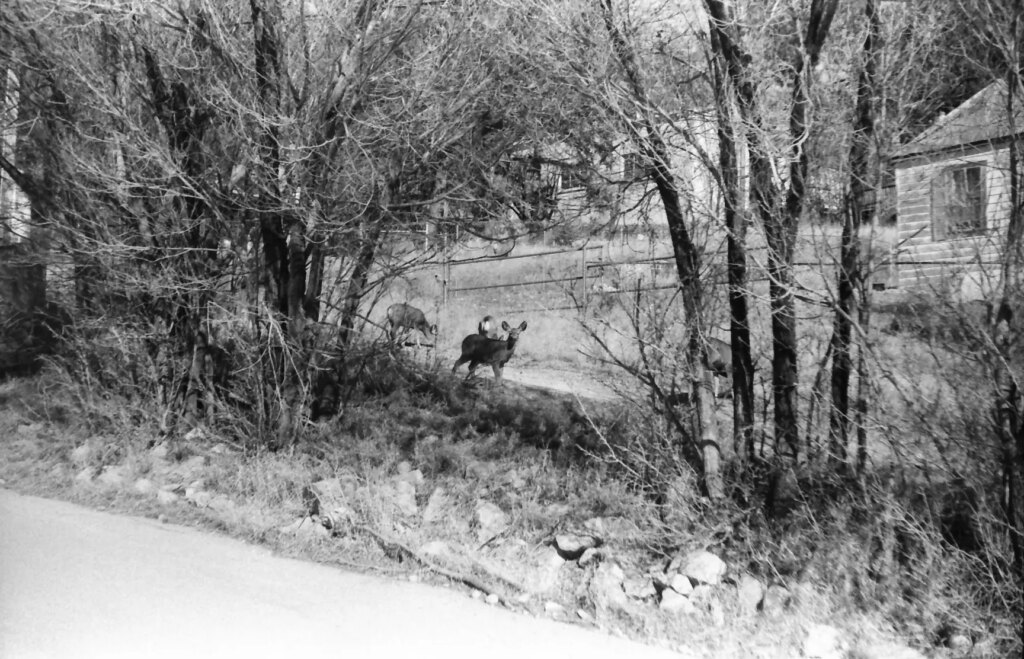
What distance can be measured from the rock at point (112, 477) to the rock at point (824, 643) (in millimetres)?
6827

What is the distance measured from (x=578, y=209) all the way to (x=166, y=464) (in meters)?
5.24

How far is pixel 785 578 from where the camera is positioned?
21.3 feet

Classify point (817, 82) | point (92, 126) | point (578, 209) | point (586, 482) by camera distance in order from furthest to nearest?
point (92, 126)
point (578, 209)
point (586, 482)
point (817, 82)

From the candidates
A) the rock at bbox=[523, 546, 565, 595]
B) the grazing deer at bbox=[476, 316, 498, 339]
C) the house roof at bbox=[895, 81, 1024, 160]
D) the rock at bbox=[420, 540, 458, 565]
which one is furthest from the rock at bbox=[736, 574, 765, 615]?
the grazing deer at bbox=[476, 316, 498, 339]

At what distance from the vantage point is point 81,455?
33.7ft

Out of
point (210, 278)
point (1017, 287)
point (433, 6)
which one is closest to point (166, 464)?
point (210, 278)

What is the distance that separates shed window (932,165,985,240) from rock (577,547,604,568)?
333cm

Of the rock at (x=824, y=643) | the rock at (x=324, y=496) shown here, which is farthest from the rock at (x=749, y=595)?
the rock at (x=324, y=496)

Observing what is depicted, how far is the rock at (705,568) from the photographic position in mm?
6445

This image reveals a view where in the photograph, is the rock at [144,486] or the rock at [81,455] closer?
the rock at [144,486]

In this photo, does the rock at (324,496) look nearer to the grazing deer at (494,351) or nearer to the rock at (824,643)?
the rock at (824,643)

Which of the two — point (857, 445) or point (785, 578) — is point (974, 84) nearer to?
point (857, 445)

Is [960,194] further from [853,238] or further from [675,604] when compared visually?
[675,604]

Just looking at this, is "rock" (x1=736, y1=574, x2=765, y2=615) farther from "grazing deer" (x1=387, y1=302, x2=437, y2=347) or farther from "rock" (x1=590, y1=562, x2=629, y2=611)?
"grazing deer" (x1=387, y1=302, x2=437, y2=347)
